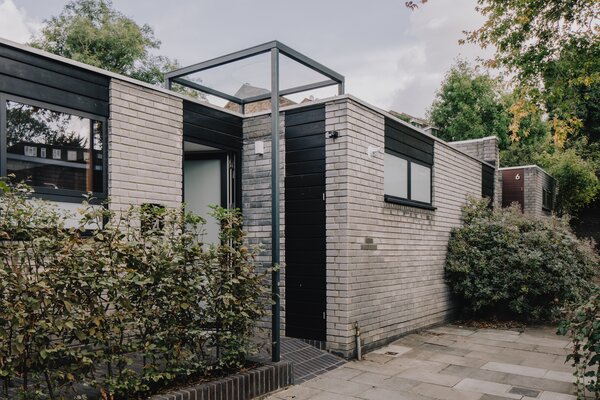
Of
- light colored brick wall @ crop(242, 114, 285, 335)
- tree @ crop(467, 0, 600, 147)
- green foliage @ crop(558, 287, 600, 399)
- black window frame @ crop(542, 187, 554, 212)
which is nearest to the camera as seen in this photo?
green foliage @ crop(558, 287, 600, 399)

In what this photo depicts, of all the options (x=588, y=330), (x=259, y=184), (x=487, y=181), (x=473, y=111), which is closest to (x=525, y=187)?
(x=487, y=181)

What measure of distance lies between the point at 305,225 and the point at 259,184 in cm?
105

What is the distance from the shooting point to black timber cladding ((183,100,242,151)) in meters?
6.35

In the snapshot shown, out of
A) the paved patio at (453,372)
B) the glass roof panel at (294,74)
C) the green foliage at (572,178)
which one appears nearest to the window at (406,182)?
the glass roof panel at (294,74)

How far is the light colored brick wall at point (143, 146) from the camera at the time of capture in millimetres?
5355

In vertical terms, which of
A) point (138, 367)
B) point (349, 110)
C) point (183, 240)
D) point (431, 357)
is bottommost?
point (431, 357)

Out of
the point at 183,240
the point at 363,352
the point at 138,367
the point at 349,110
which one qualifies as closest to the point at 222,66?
the point at 349,110

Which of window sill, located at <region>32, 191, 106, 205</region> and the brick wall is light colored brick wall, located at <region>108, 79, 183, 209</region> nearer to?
window sill, located at <region>32, 191, 106, 205</region>

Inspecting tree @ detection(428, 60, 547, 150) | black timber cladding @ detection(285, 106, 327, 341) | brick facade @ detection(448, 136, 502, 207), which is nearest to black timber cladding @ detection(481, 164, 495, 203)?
brick facade @ detection(448, 136, 502, 207)

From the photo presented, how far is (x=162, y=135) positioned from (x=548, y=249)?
Answer: 23.8 ft

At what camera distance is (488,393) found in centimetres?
484

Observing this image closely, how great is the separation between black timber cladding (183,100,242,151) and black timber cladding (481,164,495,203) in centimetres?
650

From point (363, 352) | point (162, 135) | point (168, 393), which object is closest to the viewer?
point (168, 393)

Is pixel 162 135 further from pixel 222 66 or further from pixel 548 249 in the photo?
pixel 548 249
